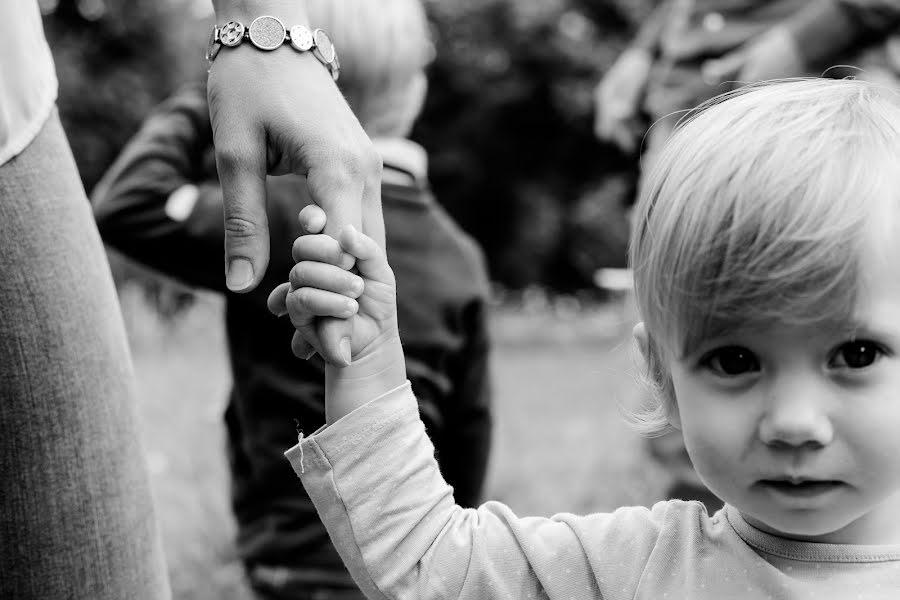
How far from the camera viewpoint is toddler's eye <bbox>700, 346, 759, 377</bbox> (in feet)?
3.34

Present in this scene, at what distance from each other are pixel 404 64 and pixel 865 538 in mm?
1482

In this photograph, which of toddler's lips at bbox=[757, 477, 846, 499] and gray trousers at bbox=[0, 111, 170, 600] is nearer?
toddler's lips at bbox=[757, 477, 846, 499]

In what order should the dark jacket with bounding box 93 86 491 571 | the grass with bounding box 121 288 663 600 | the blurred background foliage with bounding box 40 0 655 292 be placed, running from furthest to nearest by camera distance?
the blurred background foliage with bounding box 40 0 655 292 < the grass with bounding box 121 288 663 600 < the dark jacket with bounding box 93 86 491 571

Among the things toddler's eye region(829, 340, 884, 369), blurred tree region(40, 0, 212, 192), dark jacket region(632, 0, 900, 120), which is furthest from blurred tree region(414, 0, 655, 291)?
toddler's eye region(829, 340, 884, 369)

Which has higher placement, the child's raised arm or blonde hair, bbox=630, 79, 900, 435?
blonde hair, bbox=630, 79, 900, 435

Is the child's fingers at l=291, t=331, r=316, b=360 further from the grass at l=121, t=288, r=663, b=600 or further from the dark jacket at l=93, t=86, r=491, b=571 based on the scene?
the dark jacket at l=93, t=86, r=491, b=571

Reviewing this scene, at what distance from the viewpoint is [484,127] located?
51.9 feet

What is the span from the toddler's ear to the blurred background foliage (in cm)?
1344

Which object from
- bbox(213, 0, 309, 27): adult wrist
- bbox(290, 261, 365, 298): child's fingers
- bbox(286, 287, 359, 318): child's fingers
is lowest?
bbox(286, 287, 359, 318): child's fingers

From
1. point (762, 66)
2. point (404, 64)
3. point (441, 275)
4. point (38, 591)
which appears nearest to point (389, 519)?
point (38, 591)

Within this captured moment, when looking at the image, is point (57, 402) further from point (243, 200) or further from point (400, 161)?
point (400, 161)

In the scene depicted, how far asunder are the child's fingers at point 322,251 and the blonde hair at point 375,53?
1174 millimetres

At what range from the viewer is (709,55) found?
3008 mm

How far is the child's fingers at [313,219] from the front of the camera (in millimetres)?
1101
